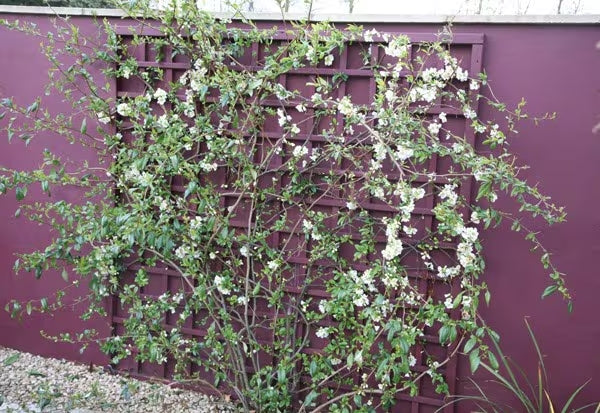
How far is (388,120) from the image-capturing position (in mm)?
2373

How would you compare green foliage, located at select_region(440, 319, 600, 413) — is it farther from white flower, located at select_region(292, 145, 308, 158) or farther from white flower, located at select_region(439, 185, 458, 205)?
white flower, located at select_region(292, 145, 308, 158)

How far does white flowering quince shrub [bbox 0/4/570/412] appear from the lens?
2414mm

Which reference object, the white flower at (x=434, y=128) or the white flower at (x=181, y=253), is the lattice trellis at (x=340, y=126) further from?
the white flower at (x=181, y=253)

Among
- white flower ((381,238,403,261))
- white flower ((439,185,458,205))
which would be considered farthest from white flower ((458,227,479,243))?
white flower ((381,238,403,261))

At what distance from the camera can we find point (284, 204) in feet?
8.90

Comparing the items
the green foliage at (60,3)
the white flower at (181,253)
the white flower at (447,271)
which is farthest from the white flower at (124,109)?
the green foliage at (60,3)

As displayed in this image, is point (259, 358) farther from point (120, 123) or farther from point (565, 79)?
point (565, 79)

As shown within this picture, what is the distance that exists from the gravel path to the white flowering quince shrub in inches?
6.2

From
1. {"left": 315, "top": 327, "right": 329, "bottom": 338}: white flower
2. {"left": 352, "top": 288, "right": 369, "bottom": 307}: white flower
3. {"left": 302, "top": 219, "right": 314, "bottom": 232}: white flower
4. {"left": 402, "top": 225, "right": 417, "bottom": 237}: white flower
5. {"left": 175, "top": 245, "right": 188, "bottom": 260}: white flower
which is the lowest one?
{"left": 315, "top": 327, "right": 329, "bottom": 338}: white flower

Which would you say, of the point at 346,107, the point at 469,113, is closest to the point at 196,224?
the point at 346,107

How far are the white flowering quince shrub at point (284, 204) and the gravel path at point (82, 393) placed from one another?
0.16 m

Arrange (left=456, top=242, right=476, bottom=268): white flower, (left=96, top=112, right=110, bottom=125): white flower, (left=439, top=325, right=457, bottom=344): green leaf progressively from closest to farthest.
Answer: (left=439, top=325, right=457, bottom=344): green leaf → (left=456, top=242, right=476, bottom=268): white flower → (left=96, top=112, right=110, bottom=125): white flower

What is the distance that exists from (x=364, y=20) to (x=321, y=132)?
0.52m

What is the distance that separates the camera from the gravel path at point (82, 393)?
275cm
